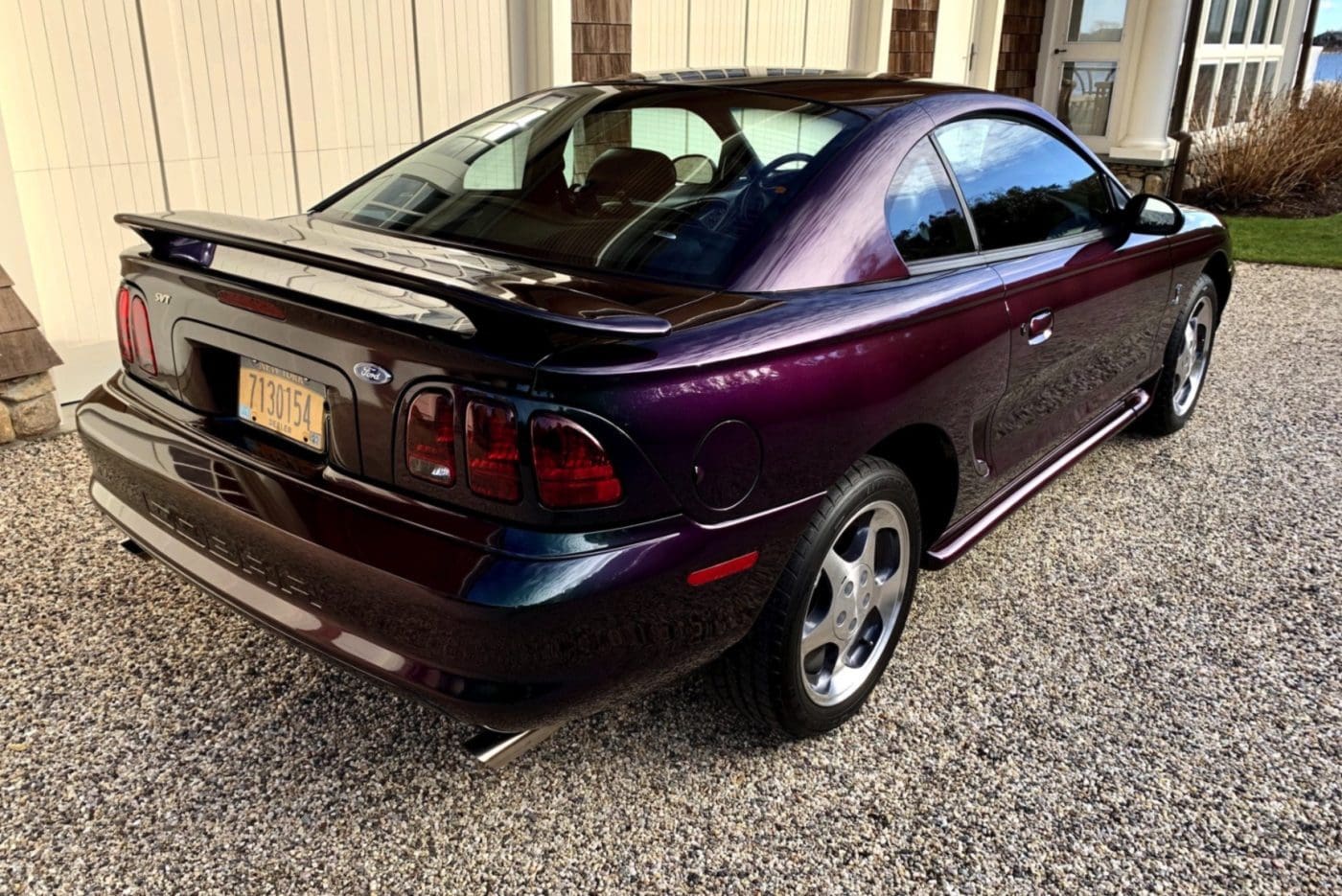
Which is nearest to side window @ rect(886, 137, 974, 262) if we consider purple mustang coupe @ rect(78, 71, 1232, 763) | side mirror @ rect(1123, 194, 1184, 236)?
purple mustang coupe @ rect(78, 71, 1232, 763)

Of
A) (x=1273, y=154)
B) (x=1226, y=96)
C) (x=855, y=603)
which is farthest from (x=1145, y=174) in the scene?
(x=855, y=603)

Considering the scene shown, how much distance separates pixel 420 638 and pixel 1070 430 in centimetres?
252

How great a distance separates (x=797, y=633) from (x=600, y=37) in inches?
198

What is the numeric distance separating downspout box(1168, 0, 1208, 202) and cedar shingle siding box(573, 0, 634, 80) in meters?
7.49

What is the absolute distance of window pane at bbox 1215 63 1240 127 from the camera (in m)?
13.4

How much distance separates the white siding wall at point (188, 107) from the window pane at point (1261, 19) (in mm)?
12148

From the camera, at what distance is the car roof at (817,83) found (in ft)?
9.30

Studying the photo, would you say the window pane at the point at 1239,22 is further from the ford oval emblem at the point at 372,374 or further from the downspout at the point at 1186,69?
the ford oval emblem at the point at 372,374

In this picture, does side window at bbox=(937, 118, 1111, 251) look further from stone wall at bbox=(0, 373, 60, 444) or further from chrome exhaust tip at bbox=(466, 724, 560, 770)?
stone wall at bbox=(0, 373, 60, 444)

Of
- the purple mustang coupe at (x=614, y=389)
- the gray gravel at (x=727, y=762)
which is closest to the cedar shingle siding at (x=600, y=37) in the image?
the purple mustang coupe at (x=614, y=389)

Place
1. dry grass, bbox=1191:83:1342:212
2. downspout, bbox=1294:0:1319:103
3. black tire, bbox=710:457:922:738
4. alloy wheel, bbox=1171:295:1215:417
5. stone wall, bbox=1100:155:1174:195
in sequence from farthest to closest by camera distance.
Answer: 1. downspout, bbox=1294:0:1319:103
2. dry grass, bbox=1191:83:1342:212
3. stone wall, bbox=1100:155:1174:195
4. alloy wheel, bbox=1171:295:1215:417
5. black tire, bbox=710:457:922:738

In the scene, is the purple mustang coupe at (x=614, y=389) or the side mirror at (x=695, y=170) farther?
the side mirror at (x=695, y=170)

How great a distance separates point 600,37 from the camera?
251 inches

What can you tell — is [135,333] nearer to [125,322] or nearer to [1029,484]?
[125,322]
